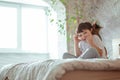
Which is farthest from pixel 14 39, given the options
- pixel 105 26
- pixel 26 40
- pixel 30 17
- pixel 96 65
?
pixel 96 65

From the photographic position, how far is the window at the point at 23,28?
15.4 ft

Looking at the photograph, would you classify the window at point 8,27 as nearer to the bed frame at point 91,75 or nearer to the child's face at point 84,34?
the child's face at point 84,34

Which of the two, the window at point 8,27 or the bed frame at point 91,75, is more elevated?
the window at point 8,27

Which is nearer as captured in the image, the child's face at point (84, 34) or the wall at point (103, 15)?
the child's face at point (84, 34)

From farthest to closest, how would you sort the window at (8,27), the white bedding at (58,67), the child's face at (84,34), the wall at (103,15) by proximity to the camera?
the window at (8,27), the wall at (103,15), the child's face at (84,34), the white bedding at (58,67)

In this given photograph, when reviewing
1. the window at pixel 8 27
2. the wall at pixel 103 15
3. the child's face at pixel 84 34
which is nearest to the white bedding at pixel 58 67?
the child's face at pixel 84 34

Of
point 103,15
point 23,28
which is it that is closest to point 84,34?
point 103,15

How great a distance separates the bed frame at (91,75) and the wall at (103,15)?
2379mm

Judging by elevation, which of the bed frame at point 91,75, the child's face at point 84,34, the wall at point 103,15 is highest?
the wall at point 103,15

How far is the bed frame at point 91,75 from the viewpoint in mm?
1597

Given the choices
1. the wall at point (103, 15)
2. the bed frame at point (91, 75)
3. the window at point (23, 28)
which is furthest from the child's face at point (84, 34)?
the window at point (23, 28)

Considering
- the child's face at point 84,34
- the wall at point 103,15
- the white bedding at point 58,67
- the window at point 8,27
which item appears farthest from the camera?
the window at point 8,27

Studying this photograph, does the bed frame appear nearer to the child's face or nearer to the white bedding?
Answer: the white bedding

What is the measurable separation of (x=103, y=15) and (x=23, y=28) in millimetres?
1547
